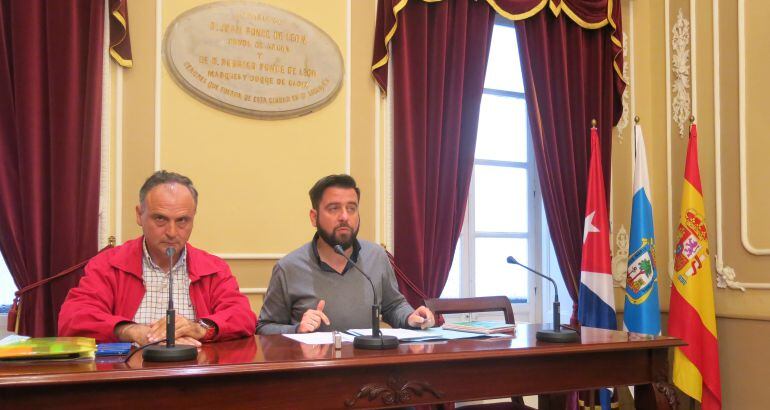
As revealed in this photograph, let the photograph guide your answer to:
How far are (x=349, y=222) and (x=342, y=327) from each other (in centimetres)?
40

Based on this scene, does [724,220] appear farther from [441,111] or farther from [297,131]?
[297,131]

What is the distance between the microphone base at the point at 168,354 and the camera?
62.0 inches

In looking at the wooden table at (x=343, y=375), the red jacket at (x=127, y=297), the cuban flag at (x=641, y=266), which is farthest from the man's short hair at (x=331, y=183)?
the cuban flag at (x=641, y=266)

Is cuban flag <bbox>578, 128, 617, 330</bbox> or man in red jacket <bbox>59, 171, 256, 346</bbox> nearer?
man in red jacket <bbox>59, 171, 256, 346</bbox>

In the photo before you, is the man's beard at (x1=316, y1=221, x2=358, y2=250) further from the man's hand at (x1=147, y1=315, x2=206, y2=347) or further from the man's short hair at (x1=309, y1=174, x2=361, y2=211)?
the man's hand at (x1=147, y1=315, x2=206, y2=347)

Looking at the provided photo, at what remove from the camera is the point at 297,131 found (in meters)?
3.37

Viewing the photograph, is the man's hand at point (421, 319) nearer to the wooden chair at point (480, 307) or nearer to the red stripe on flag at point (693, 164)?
the wooden chair at point (480, 307)

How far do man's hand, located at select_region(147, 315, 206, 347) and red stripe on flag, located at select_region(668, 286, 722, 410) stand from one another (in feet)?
9.19

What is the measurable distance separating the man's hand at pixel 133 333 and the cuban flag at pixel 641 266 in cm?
284

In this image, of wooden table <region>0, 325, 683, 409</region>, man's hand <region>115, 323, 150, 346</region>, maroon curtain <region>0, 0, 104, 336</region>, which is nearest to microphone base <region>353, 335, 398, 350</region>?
wooden table <region>0, 325, 683, 409</region>

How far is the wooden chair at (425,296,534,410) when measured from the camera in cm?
265

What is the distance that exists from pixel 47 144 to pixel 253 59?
1012 mm

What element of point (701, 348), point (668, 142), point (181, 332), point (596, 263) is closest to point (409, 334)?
point (181, 332)

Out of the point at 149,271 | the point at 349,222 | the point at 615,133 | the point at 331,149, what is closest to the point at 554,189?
the point at 615,133
